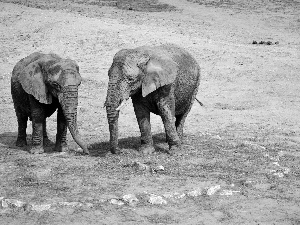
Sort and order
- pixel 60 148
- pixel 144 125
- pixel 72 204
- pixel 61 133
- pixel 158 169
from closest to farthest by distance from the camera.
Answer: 1. pixel 72 204
2. pixel 158 169
3. pixel 144 125
4. pixel 61 133
5. pixel 60 148

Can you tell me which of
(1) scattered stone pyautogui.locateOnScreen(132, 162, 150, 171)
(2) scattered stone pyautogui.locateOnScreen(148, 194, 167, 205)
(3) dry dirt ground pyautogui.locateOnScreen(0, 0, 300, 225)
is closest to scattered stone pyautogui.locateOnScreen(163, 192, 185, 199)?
(3) dry dirt ground pyautogui.locateOnScreen(0, 0, 300, 225)

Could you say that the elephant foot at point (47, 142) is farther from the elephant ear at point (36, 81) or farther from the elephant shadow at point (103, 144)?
the elephant ear at point (36, 81)

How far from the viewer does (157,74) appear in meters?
11.9

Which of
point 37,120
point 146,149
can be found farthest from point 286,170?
point 37,120

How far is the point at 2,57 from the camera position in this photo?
2248 centimetres

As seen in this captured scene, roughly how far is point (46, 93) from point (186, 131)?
13.8 feet

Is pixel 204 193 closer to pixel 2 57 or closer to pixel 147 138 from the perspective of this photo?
pixel 147 138

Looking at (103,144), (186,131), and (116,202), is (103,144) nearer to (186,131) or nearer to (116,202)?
(186,131)

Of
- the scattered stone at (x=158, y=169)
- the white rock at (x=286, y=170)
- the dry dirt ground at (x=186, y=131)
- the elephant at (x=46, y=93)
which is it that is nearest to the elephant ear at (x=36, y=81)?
the elephant at (x=46, y=93)

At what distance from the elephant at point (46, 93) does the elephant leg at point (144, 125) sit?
1.12m

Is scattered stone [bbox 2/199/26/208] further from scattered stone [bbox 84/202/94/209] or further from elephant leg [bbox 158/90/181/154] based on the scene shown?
elephant leg [bbox 158/90/181/154]

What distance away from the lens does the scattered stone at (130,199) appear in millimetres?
9735

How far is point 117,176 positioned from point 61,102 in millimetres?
1753

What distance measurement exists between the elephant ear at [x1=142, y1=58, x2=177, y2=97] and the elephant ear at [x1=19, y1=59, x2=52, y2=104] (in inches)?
71.9
